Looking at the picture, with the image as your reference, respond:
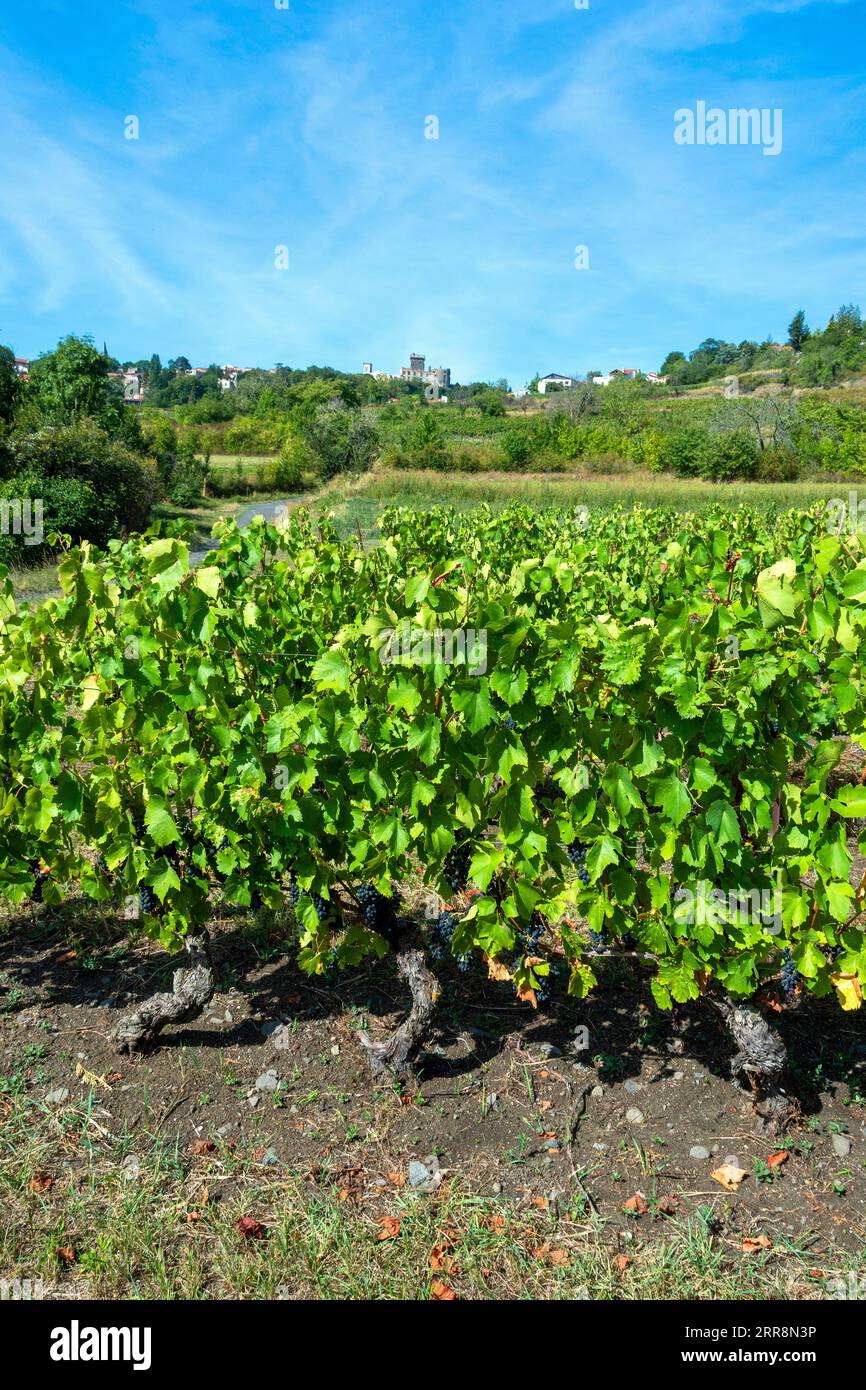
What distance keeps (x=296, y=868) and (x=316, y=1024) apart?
0.70 metres

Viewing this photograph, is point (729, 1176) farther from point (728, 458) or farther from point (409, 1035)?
point (728, 458)

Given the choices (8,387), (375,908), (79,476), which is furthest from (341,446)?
(375,908)

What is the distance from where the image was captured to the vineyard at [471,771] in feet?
8.46

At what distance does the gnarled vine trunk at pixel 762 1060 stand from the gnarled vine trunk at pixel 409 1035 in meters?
1.05

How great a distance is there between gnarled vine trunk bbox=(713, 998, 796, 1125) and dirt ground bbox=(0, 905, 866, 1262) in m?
0.07

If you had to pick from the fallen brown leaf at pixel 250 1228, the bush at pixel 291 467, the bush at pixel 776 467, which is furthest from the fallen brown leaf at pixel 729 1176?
the bush at pixel 776 467

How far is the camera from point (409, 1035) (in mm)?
3004

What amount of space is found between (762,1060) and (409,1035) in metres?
1.20

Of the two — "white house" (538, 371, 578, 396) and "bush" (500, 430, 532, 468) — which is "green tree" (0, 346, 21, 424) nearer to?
"bush" (500, 430, 532, 468)

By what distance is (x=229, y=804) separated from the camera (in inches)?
126

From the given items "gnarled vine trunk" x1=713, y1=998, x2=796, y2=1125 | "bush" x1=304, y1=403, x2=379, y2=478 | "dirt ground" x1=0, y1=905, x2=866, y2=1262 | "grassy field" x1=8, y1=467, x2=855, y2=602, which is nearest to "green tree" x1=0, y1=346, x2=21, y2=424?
"grassy field" x1=8, y1=467, x2=855, y2=602

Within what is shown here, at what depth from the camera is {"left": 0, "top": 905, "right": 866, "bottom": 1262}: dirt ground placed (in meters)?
2.63
